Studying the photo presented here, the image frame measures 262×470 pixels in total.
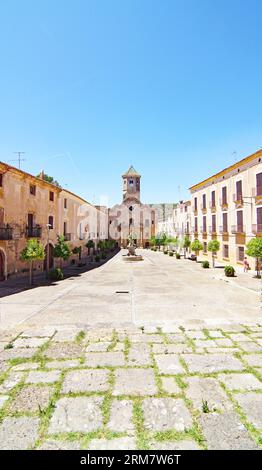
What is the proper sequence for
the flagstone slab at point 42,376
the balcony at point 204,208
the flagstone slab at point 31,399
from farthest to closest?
1. the balcony at point 204,208
2. the flagstone slab at point 42,376
3. the flagstone slab at point 31,399

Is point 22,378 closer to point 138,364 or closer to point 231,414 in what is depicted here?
point 138,364

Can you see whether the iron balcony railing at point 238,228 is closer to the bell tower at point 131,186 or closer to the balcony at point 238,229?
the balcony at point 238,229

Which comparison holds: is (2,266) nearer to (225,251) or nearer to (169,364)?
(169,364)

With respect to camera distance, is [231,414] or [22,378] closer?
[231,414]

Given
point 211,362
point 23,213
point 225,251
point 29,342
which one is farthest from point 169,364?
point 225,251

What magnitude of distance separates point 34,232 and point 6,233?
3601mm

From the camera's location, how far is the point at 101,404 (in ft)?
13.4

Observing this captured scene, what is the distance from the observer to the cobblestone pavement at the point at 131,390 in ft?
11.1

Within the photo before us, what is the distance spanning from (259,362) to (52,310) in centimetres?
726

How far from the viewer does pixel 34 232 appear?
20359mm

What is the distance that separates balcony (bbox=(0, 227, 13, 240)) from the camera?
16422mm

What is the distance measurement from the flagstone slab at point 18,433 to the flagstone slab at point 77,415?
0.25 meters

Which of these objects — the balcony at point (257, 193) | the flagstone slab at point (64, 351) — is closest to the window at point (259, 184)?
the balcony at point (257, 193)
